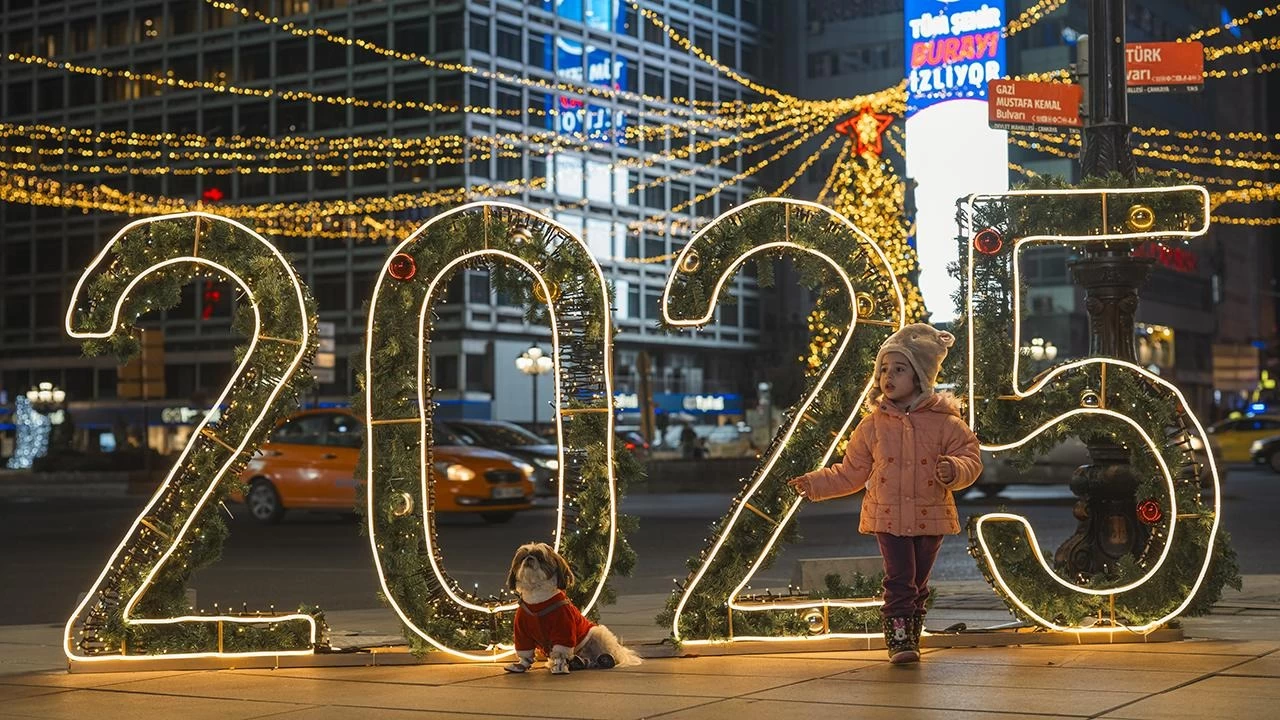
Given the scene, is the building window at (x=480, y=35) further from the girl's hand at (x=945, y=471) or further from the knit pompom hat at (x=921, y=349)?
the girl's hand at (x=945, y=471)

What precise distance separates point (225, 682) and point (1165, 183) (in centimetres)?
593

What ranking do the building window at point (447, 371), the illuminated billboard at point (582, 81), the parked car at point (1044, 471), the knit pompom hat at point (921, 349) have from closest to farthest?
the knit pompom hat at point (921, 349)
the parked car at point (1044, 471)
the illuminated billboard at point (582, 81)
the building window at point (447, 371)

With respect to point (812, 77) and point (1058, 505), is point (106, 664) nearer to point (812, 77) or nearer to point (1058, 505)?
point (1058, 505)

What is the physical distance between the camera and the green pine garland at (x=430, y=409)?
30.6 ft

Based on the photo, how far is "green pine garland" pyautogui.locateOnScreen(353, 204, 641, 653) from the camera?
9336mm

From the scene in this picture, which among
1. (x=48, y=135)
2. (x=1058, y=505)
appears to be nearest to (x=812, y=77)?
(x=48, y=135)

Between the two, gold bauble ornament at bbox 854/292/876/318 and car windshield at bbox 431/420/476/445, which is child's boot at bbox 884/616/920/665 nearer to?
gold bauble ornament at bbox 854/292/876/318

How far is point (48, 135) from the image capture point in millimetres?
82062

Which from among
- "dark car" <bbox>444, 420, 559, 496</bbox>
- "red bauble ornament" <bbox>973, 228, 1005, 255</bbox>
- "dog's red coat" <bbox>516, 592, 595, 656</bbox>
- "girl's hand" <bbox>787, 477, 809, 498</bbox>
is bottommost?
"dog's red coat" <bbox>516, 592, 595, 656</bbox>

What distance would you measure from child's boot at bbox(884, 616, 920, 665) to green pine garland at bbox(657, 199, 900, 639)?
890mm

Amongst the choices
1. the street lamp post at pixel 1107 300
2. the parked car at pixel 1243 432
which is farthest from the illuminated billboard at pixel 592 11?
the street lamp post at pixel 1107 300

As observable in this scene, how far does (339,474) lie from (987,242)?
653 inches

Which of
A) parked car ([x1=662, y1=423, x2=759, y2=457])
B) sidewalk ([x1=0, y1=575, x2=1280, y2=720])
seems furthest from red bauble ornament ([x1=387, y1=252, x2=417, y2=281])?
parked car ([x1=662, y1=423, x2=759, y2=457])

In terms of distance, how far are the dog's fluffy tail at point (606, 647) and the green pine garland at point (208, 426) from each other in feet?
4.90
